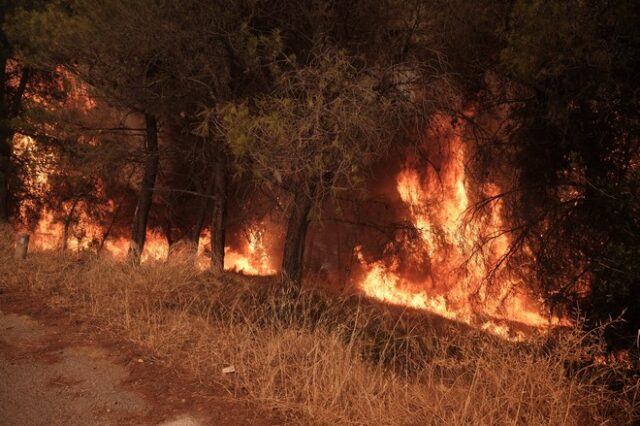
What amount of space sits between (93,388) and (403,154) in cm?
1136

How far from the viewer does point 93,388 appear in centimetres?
451

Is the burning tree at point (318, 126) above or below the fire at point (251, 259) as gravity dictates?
above

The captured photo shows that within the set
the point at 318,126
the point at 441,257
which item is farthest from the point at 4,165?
the point at 441,257

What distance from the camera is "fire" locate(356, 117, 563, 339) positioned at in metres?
12.7

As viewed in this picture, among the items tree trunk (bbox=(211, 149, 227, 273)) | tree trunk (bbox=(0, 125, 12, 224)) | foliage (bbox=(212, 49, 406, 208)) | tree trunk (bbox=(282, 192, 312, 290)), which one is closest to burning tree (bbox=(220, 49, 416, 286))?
foliage (bbox=(212, 49, 406, 208))

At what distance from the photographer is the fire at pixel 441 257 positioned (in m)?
12.7

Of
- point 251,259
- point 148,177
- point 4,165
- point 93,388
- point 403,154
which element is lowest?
point 93,388

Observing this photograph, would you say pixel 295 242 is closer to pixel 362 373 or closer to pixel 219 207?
pixel 219 207

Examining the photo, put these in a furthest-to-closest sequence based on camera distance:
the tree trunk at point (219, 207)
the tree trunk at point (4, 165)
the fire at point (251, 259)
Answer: the fire at point (251, 259), the tree trunk at point (4, 165), the tree trunk at point (219, 207)

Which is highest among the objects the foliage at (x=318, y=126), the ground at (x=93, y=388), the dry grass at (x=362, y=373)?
the foliage at (x=318, y=126)

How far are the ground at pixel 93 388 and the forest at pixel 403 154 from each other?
14.5 inches

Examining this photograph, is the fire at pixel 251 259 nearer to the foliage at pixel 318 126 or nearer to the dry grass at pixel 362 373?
the foliage at pixel 318 126

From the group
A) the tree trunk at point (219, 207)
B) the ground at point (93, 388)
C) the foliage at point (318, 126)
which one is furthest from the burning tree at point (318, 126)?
the tree trunk at point (219, 207)

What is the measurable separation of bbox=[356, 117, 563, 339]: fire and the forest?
7 centimetres
